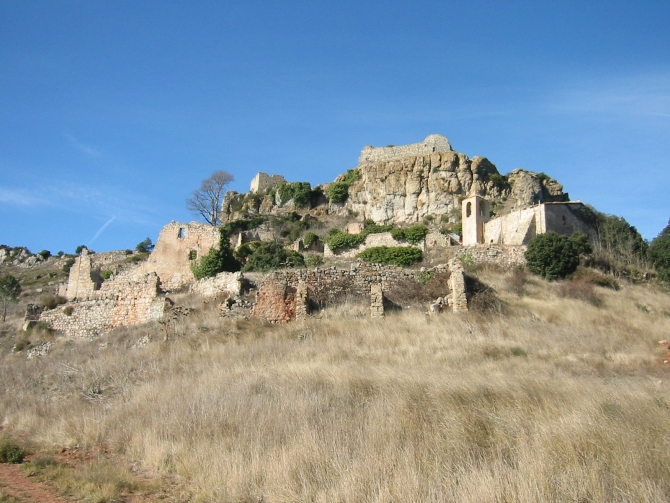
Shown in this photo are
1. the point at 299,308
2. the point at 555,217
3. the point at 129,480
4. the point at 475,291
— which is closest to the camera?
the point at 129,480

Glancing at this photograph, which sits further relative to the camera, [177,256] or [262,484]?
[177,256]

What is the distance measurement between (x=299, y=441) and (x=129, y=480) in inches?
91.1

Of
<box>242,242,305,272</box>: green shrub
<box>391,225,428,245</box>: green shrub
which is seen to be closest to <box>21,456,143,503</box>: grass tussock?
<box>242,242,305,272</box>: green shrub

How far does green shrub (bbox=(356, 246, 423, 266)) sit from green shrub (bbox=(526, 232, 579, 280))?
6358 mm

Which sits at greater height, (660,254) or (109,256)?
(109,256)

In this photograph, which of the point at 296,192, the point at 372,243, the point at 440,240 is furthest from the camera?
the point at 296,192

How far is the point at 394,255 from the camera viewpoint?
95.8ft

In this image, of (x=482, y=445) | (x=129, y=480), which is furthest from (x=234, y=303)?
(x=482, y=445)

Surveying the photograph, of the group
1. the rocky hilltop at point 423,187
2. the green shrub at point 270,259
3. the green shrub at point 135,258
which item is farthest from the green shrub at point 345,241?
the green shrub at point 135,258

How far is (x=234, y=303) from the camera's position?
56.7ft

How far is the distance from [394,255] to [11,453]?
22445 mm

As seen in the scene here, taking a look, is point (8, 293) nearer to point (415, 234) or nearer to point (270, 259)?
point (270, 259)

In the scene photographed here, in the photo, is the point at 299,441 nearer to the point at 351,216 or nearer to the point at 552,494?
the point at 552,494

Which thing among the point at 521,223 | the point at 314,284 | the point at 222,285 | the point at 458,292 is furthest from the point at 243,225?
the point at 458,292
